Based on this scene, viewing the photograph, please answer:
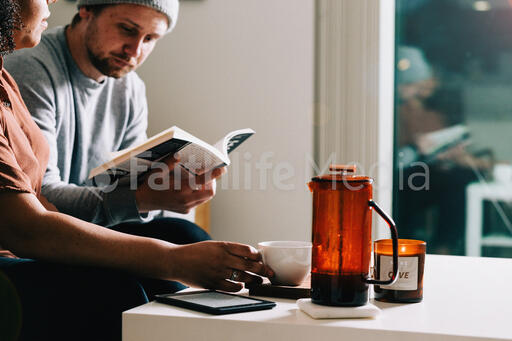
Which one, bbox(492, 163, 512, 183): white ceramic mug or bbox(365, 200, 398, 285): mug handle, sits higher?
bbox(492, 163, 512, 183): white ceramic mug

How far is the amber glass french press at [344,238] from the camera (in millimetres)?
791

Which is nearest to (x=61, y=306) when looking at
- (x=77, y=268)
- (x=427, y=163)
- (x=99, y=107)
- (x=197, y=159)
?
(x=77, y=268)

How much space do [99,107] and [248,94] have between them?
806mm

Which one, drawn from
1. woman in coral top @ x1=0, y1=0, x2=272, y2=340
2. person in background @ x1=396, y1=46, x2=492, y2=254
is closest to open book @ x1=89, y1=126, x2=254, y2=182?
woman in coral top @ x1=0, y1=0, x2=272, y2=340

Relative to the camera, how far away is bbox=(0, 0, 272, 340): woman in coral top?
85 cm

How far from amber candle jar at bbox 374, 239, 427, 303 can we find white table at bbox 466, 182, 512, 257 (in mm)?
1835

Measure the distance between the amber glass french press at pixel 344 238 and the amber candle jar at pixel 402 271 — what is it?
3.2 inches

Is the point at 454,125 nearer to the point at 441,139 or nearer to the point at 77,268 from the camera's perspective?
the point at 441,139

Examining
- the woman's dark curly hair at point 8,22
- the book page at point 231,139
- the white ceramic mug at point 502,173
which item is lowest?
the white ceramic mug at point 502,173

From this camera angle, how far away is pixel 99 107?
1869mm

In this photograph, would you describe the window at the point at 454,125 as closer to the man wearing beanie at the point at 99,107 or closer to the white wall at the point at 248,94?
the white wall at the point at 248,94

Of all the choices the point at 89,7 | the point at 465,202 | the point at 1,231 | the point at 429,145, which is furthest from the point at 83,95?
the point at 465,202

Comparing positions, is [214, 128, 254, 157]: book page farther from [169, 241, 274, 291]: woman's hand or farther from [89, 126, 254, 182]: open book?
[169, 241, 274, 291]: woman's hand

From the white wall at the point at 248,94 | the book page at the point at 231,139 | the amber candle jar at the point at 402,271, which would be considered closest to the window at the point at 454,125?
the white wall at the point at 248,94
